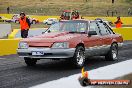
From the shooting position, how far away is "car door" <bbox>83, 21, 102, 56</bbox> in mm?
12367

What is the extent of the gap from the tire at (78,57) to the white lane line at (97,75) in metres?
0.96

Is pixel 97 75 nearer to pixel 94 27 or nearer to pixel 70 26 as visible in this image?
pixel 70 26

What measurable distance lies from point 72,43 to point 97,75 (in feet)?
6.13

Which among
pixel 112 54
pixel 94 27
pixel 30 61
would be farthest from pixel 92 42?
pixel 30 61

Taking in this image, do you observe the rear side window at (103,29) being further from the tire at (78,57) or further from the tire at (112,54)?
the tire at (78,57)

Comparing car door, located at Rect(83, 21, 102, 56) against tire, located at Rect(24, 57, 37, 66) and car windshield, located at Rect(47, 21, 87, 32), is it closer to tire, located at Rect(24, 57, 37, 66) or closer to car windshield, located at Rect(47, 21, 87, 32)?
car windshield, located at Rect(47, 21, 87, 32)

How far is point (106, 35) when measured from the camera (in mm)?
13797

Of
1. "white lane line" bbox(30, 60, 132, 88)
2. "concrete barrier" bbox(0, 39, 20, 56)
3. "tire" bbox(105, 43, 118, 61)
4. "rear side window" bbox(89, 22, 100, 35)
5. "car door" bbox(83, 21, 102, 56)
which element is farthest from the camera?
"concrete barrier" bbox(0, 39, 20, 56)

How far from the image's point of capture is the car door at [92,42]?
12.4 meters

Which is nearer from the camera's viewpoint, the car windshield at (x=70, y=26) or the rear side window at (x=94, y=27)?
the car windshield at (x=70, y=26)

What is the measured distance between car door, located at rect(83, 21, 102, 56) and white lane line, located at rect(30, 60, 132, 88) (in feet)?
3.49

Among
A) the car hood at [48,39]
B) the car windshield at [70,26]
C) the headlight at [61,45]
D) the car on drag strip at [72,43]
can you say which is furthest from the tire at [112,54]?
the headlight at [61,45]

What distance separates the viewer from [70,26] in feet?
42.2

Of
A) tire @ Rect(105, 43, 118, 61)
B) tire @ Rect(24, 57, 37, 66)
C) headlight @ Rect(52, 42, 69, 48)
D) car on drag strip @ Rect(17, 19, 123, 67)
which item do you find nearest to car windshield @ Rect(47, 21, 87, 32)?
car on drag strip @ Rect(17, 19, 123, 67)
